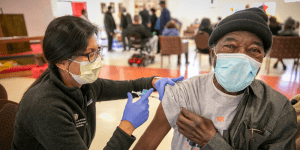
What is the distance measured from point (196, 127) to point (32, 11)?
6.38 meters

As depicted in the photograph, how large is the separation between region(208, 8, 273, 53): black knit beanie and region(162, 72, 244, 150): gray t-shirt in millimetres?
286

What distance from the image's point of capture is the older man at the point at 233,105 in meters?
0.80

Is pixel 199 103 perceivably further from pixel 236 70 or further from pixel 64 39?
Answer: pixel 64 39

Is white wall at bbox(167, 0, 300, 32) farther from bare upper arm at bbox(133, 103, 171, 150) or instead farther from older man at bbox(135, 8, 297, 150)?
bare upper arm at bbox(133, 103, 171, 150)

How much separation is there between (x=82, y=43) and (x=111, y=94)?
592mm

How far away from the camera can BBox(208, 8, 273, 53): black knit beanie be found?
0.79 metres

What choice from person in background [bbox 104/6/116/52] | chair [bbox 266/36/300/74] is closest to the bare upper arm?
chair [bbox 266/36/300/74]

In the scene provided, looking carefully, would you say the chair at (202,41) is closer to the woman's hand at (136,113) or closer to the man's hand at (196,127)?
the woman's hand at (136,113)

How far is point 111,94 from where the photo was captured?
4.89 feet

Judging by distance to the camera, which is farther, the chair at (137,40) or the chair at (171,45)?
the chair at (137,40)

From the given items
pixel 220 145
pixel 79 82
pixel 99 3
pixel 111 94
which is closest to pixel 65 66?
pixel 79 82

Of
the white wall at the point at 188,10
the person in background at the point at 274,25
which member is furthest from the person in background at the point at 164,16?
the white wall at the point at 188,10

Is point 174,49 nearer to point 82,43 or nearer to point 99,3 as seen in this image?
point 82,43

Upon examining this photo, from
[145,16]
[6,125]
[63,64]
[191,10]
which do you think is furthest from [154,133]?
[191,10]
